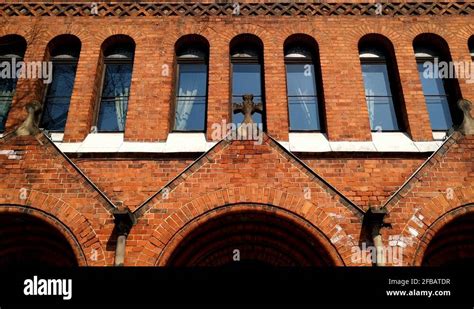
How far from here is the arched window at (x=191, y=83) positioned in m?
8.88

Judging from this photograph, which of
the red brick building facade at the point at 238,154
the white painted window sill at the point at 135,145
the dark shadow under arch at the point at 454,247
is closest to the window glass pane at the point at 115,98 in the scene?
the red brick building facade at the point at 238,154

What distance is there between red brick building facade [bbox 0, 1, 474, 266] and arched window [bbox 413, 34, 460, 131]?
2.8 inches

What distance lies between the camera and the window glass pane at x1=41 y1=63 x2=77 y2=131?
8875 millimetres

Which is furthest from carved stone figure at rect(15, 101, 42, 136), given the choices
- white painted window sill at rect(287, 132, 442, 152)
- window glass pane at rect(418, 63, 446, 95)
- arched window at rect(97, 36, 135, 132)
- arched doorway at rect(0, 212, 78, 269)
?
window glass pane at rect(418, 63, 446, 95)

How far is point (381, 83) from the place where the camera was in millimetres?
9398

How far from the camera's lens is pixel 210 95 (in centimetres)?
879

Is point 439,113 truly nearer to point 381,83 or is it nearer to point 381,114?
point 381,114

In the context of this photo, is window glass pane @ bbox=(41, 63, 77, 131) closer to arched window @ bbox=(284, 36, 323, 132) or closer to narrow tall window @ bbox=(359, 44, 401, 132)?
arched window @ bbox=(284, 36, 323, 132)


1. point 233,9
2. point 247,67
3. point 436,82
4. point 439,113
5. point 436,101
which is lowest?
point 439,113

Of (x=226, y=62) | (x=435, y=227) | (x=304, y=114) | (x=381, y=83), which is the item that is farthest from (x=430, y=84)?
(x=226, y=62)

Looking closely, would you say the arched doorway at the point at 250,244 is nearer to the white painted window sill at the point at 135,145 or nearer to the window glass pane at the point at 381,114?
the white painted window sill at the point at 135,145

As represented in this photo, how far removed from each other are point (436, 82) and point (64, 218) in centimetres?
718

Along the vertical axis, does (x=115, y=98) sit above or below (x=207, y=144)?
above

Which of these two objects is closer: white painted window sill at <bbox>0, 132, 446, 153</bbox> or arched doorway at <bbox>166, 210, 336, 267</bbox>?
arched doorway at <bbox>166, 210, 336, 267</bbox>
